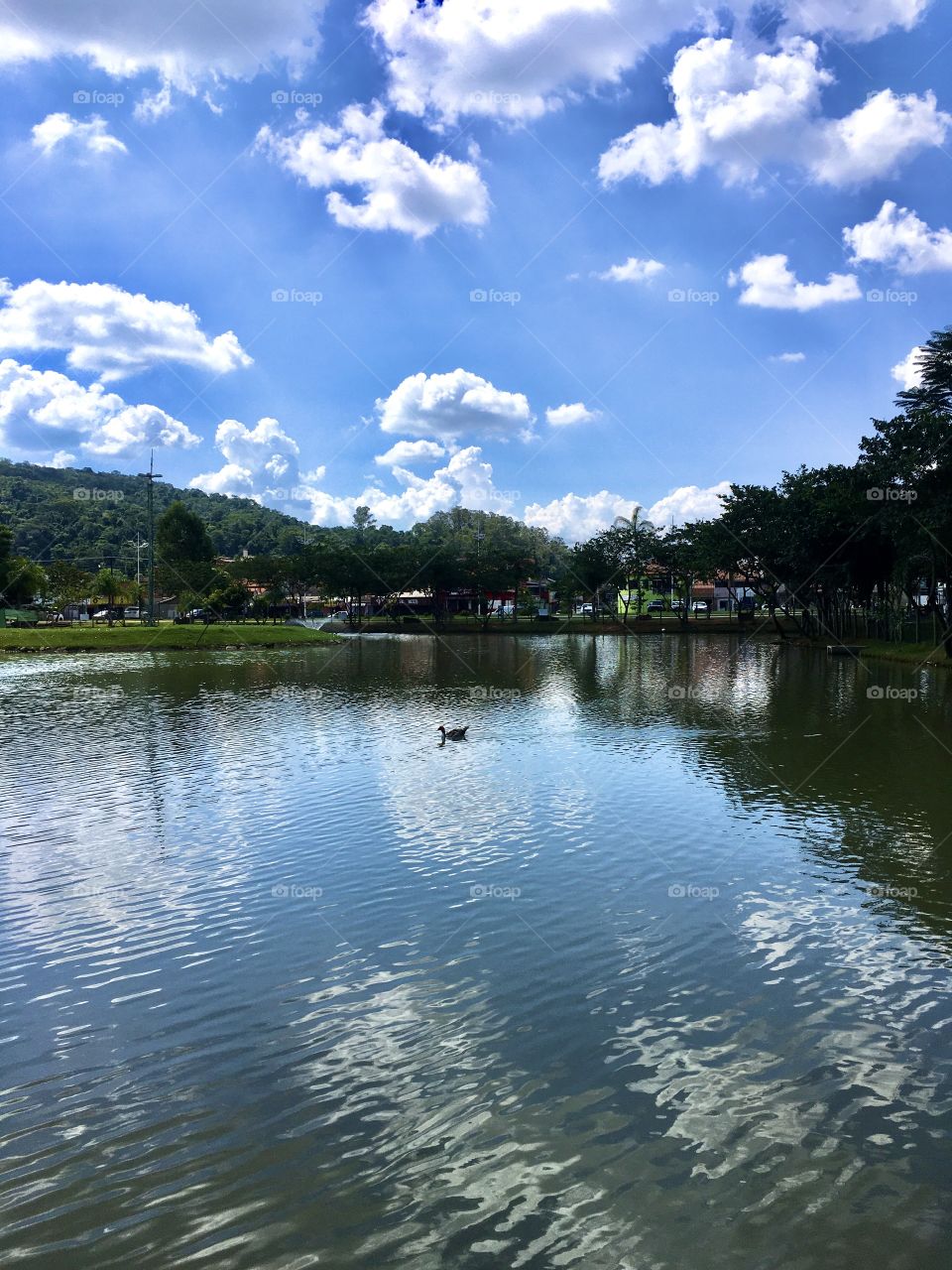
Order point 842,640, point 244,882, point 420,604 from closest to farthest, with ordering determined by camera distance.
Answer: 1. point 244,882
2. point 842,640
3. point 420,604

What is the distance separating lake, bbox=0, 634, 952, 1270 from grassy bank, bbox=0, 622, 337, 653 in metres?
53.3

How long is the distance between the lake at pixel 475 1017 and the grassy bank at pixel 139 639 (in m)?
53.3

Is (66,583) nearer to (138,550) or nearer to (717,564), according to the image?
(138,550)

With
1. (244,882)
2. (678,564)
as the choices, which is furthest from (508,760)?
(678,564)

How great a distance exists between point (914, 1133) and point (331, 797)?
14.4m

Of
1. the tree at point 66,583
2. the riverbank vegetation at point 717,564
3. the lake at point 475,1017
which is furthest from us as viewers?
the tree at point 66,583

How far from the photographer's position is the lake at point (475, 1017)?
6.55 meters

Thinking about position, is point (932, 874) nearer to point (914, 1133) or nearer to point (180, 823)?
point (914, 1133)

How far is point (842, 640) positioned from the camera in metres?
76.2

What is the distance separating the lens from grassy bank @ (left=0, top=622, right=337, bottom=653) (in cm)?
7169

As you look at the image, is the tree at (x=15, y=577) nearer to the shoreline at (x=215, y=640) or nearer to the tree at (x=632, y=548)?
the shoreline at (x=215, y=640)

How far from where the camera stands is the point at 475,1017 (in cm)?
957

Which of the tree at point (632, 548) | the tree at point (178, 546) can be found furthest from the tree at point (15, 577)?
the tree at point (632, 548)

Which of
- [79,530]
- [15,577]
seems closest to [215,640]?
[15,577]
